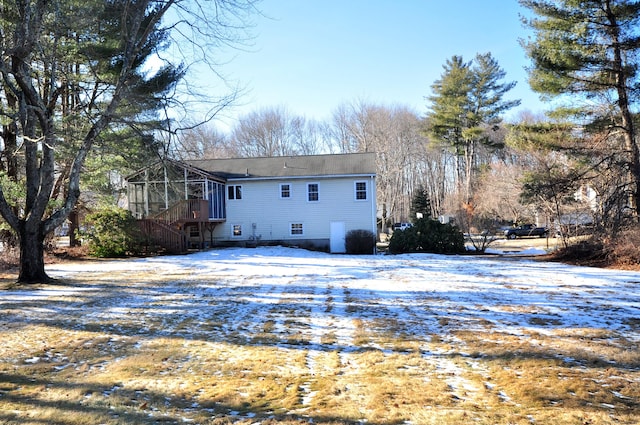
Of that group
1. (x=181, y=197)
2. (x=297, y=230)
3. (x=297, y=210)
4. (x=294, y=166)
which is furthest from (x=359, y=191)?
(x=181, y=197)

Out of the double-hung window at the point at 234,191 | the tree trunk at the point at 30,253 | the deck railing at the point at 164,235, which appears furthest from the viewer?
the double-hung window at the point at 234,191

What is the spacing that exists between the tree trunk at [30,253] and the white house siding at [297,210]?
48.0 feet

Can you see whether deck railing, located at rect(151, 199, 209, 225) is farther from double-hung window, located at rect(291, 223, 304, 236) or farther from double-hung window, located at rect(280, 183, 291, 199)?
double-hung window, located at rect(291, 223, 304, 236)

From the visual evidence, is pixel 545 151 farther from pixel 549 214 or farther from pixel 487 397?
pixel 487 397

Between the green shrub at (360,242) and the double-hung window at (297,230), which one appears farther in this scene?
the double-hung window at (297,230)

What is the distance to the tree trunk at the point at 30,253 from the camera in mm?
10469

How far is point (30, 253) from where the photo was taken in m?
10.6

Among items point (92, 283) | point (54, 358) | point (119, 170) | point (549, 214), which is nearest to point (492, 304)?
point (54, 358)

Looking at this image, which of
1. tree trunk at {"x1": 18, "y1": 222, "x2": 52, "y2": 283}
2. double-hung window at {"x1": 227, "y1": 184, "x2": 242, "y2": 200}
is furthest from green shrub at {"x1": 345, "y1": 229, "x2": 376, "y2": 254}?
tree trunk at {"x1": 18, "y1": 222, "x2": 52, "y2": 283}

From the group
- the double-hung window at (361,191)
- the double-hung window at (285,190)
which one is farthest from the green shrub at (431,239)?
the double-hung window at (285,190)

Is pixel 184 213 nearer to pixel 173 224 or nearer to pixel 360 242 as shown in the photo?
pixel 173 224

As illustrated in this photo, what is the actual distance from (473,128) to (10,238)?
3650cm

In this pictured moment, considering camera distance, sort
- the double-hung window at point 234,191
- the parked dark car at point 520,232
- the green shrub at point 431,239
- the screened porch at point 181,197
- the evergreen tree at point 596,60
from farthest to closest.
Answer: the parked dark car at point 520,232
the double-hung window at point 234,191
the green shrub at point 431,239
the screened porch at point 181,197
the evergreen tree at point 596,60

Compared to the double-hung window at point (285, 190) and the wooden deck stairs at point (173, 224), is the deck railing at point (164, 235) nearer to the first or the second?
the wooden deck stairs at point (173, 224)
